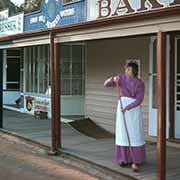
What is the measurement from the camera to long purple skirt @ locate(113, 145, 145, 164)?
8648 millimetres

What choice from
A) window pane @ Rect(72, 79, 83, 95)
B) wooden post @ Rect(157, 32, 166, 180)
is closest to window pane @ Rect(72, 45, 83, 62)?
window pane @ Rect(72, 79, 83, 95)

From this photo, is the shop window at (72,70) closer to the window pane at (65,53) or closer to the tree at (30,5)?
the window pane at (65,53)

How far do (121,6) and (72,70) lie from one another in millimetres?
6947

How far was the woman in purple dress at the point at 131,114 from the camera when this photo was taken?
8.66 meters

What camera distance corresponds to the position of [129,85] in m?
→ 8.68

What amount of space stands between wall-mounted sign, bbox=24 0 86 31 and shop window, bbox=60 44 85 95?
1955 millimetres

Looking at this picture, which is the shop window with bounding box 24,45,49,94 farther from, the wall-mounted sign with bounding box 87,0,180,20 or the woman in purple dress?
the woman in purple dress

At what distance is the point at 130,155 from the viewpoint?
8.79 metres

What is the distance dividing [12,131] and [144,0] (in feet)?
20.1

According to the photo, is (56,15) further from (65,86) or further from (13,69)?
(13,69)

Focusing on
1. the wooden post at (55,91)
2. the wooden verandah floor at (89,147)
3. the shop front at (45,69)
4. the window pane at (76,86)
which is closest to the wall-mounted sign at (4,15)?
the shop front at (45,69)

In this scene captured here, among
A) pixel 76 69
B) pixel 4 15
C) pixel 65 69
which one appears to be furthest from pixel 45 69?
pixel 4 15

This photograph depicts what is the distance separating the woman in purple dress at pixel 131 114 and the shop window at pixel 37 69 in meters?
8.59

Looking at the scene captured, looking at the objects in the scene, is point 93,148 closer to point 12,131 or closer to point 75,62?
point 12,131
